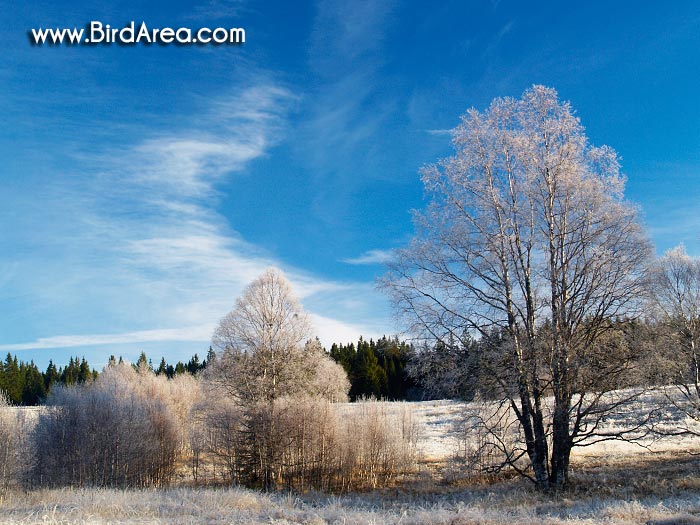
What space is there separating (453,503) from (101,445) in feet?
82.6

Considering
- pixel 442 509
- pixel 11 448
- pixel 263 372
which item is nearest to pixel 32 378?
pixel 11 448

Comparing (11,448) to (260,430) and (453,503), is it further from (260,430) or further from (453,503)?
(453,503)

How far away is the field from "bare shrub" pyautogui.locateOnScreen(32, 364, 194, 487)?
1579 cm

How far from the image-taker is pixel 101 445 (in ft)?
108

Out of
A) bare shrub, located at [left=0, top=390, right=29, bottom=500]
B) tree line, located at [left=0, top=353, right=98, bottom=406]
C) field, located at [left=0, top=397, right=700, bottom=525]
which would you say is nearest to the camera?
field, located at [left=0, top=397, right=700, bottom=525]

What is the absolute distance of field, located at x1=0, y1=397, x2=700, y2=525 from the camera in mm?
10805

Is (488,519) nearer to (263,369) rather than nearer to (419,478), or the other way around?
(419,478)

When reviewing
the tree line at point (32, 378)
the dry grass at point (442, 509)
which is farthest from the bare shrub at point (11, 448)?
the tree line at point (32, 378)

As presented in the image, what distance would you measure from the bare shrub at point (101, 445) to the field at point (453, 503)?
51.8 feet

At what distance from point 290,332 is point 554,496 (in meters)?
16.4

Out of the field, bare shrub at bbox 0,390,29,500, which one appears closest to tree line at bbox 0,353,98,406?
bare shrub at bbox 0,390,29,500

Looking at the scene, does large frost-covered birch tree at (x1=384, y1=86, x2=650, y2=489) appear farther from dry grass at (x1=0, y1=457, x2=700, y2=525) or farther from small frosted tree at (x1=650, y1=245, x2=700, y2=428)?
small frosted tree at (x1=650, y1=245, x2=700, y2=428)

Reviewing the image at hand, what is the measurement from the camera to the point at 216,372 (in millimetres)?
27844

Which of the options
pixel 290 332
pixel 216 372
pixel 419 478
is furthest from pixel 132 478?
pixel 419 478
